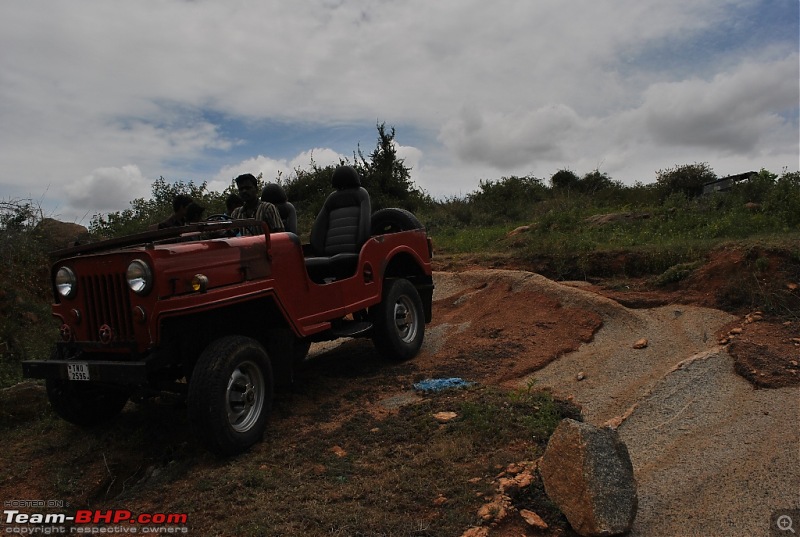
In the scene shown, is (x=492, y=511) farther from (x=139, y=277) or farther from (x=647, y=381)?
(x=647, y=381)

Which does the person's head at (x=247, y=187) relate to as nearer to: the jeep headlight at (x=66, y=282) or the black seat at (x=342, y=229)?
the black seat at (x=342, y=229)

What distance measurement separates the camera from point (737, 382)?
491cm

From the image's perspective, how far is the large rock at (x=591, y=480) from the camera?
286cm

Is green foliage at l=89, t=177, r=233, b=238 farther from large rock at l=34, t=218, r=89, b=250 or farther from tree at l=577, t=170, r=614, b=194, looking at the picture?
tree at l=577, t=170, r=614, b=194

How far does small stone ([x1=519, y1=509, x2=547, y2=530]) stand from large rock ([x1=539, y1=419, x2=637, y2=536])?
12cm

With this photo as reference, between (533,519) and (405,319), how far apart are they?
3824 millimetres

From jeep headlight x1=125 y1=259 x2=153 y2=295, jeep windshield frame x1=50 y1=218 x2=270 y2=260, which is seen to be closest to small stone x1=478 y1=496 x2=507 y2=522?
jeep headlight x1=125 y1=259 x2=153 y2=295

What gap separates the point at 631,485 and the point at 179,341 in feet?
9.81

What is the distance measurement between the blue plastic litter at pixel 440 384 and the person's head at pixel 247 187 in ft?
7.88

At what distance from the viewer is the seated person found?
18.2 feet

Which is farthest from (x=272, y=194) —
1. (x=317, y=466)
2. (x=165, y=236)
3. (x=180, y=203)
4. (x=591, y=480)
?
(x=591, y=480)

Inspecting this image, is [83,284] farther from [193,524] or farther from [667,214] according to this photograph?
[667,214]

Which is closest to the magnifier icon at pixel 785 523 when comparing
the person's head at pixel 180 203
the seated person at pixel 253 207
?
the seated person at pixel 253 207

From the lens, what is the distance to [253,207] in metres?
5.75
